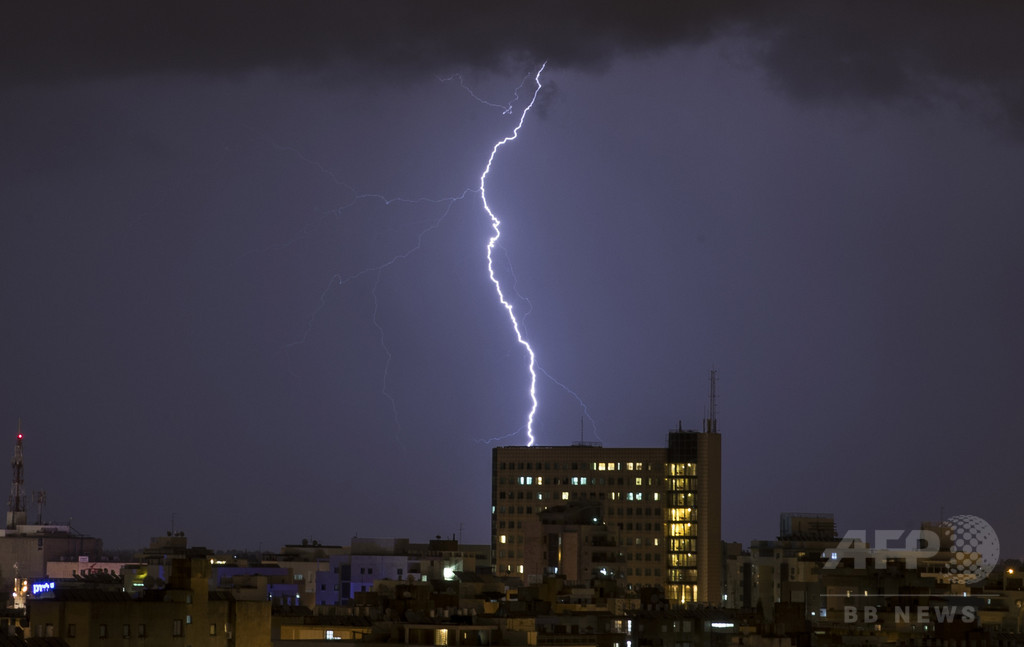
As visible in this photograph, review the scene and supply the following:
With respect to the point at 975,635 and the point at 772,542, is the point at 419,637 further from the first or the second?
the point at 772,542

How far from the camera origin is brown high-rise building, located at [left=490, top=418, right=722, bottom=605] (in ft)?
572

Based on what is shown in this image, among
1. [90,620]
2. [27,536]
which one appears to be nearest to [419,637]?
[90,620]

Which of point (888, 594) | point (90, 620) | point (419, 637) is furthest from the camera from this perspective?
point (888, 594)

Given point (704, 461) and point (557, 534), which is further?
point (704, 461)

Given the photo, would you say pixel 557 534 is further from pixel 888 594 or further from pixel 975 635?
pixel 975 635

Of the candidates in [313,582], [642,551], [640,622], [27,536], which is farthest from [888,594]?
[27,536]

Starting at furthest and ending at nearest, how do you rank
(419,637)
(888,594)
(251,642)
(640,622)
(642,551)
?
(642,551)
(888,594)
(640,622)
(419,637)
(251,642)

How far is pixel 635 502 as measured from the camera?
18212 centimetres

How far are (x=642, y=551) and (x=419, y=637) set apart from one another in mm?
Answer: 117546

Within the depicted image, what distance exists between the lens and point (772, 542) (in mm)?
181375

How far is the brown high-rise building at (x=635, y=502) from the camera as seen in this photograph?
174375 millimetres

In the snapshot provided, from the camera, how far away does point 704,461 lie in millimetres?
181375

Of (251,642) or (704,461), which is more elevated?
(704,461)

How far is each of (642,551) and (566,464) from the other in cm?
1241
